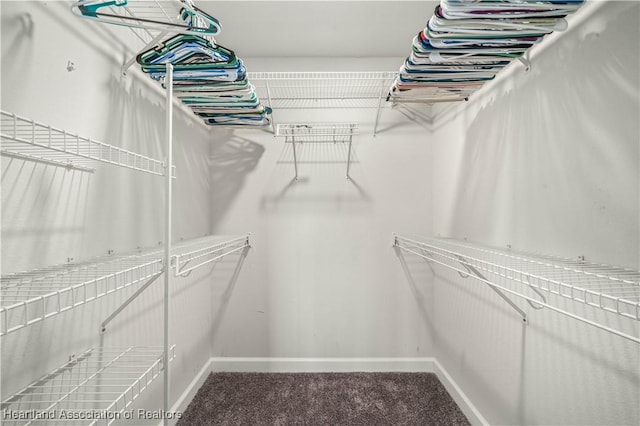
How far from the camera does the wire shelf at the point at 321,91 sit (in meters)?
2.01

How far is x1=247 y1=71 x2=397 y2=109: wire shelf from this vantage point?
6.60ft

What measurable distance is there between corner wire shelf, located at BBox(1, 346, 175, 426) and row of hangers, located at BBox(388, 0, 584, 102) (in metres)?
1.42

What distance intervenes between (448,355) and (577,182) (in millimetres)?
1401

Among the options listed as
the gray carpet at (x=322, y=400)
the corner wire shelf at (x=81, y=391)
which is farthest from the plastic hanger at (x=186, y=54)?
the gray carpet at (x=322, y=400)

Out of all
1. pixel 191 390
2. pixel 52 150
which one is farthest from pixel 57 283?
pixel 191 390

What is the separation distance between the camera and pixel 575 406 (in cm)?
100

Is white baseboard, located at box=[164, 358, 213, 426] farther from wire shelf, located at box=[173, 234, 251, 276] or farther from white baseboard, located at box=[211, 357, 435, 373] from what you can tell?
wire shelf, located at box=[173, 234, 251, 276]

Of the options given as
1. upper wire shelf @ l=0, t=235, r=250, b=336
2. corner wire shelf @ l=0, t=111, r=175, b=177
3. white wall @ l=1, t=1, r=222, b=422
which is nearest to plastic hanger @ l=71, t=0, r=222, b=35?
white wall @ l=1, t=1, r=222, b=422

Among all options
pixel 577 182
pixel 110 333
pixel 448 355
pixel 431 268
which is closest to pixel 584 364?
pixel 577 182

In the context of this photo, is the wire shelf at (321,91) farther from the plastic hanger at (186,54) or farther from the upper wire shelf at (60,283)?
the upper wire shelf at (60,283)

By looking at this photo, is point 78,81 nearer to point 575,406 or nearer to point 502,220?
point 502,220

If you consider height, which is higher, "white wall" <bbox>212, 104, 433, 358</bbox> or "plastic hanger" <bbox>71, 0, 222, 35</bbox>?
"plastic hanger" <bbox>71, 0, 222, 35</bbox>

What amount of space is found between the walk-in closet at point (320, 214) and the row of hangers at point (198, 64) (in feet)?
0.04

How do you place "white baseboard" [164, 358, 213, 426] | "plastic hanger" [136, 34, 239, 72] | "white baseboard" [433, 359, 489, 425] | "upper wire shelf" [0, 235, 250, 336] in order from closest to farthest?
"upper wire shelf" [0, 235, 250, 336] < "plastic hanger" [136, 34, 239, 72] < "white baseboard" [433, 359, 489, 425] < "white baseboard" [164, 358, 213, 426]
